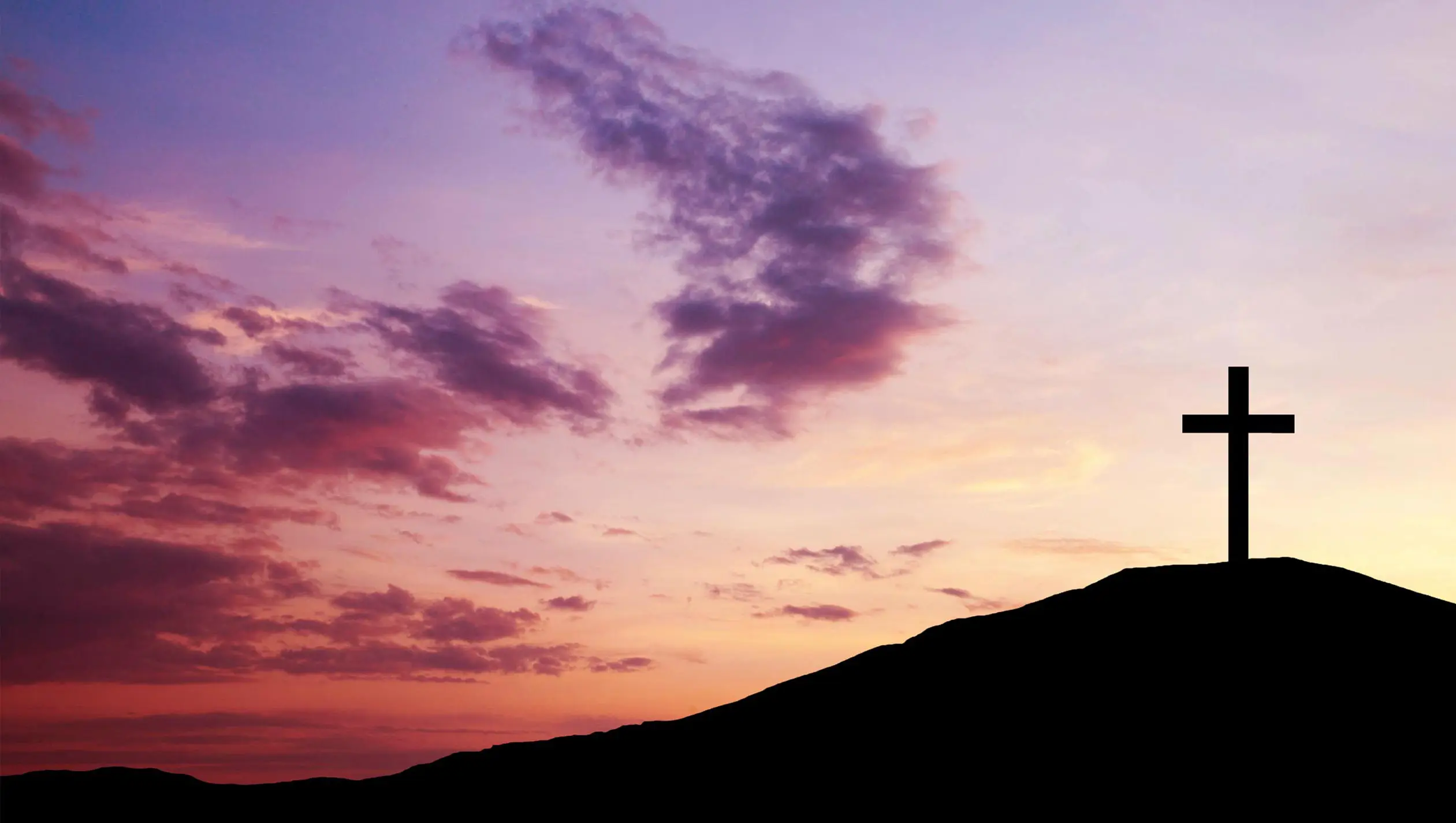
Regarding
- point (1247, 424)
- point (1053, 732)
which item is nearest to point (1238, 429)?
point (1247, 424)

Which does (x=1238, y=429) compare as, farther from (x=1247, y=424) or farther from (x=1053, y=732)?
(x=1053, y=732)

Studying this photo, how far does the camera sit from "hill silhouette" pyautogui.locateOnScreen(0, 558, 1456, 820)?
60.0 ft

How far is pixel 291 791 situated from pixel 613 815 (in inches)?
291

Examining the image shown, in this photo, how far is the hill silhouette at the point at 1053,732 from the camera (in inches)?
720

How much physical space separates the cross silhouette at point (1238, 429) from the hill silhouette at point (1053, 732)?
34.3 inches

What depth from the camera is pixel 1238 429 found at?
23781 millimetres

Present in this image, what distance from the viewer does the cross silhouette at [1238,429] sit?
76.7 ft

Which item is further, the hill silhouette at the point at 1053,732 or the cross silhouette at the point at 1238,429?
the cross silhouette at the point at 1238,429

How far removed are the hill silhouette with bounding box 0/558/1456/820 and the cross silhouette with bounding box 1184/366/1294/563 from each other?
0.87 m

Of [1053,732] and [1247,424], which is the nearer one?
[1053,732]

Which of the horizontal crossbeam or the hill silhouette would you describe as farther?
the horizontal crossbeam

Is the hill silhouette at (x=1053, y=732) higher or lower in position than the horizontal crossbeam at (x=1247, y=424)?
lower

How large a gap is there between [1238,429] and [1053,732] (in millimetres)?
7206

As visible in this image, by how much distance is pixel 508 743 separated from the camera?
24625 mm
